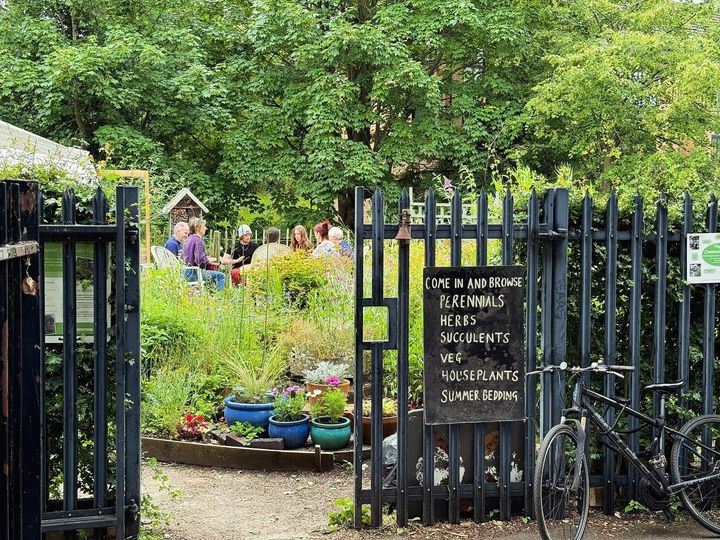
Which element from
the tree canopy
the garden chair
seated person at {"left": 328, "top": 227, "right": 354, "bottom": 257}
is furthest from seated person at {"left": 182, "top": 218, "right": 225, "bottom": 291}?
the tree canopy

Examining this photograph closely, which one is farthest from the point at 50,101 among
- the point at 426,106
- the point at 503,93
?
the point at 503,93

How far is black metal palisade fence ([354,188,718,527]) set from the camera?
5199 millimetres

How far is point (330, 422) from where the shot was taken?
734 cm

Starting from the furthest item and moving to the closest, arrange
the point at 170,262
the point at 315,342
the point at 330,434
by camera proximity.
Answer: the point at 170,262 < the point at 315,342 < the point at 330,434

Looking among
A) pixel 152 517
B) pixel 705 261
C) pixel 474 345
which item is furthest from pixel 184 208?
pixel 705 261

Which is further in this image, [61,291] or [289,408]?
[289,408]

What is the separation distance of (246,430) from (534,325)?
2998 mm

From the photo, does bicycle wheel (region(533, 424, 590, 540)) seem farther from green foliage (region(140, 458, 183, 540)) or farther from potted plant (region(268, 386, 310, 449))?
potted plant (region(268, 386, 310, 449))

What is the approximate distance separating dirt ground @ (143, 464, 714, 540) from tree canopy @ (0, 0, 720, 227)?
15607mm

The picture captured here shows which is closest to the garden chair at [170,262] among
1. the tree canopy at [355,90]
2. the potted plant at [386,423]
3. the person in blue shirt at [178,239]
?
the person in blue shirt at [178,239]

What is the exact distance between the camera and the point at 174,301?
31.7 feet

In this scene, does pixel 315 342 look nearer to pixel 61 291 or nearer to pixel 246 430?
pixel 246 430

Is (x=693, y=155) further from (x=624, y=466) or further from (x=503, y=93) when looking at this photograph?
(x=624, y=466)

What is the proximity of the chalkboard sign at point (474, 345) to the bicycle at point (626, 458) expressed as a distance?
0.26 metres
